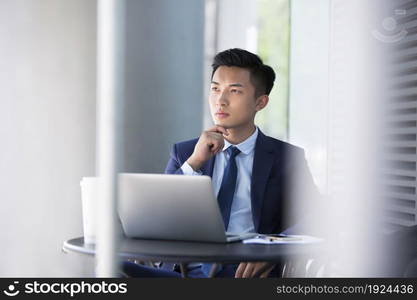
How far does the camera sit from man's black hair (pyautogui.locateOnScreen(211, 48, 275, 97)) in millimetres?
2740

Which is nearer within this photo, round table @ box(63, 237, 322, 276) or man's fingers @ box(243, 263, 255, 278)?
round table @ box(63, 237, 322, 276)

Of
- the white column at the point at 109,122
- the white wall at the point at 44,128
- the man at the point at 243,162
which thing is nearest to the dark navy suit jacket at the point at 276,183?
the man at the point at 243,162

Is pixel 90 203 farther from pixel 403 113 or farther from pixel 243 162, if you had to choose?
pixel 403 113

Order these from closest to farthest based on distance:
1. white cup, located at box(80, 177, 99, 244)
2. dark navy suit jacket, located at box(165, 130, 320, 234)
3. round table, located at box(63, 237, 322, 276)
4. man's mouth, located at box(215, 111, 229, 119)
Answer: round table, located at box(63, 237, 322, 276), white cup, located at box(80, 177, 99, 244), dark navy suit jacket, located at box(165, 130, 320, 234), man's mouth, located at box(215, 111, 229, 119)

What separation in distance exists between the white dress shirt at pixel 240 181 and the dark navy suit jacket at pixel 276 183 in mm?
30

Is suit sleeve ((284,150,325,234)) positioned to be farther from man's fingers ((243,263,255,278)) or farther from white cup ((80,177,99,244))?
white cup ((80,177,99,244))

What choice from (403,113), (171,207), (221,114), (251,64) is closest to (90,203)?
(171,207)

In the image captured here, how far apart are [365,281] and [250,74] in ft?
3.98

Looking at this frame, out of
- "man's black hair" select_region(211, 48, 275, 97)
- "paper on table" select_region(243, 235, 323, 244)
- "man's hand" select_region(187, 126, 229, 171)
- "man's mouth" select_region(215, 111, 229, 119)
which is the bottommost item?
"paper on table" select_region(243, 235, 323, 244)

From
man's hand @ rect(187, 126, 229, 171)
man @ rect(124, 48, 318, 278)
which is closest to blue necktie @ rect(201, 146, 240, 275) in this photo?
man @ rect(124, 48, 318, 278)

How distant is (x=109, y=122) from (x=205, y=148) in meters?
1.20

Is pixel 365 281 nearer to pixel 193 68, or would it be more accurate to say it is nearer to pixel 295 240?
pixel 295 240

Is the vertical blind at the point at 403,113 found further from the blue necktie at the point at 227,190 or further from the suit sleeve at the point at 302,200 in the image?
the blue necktie at the point at 227,190

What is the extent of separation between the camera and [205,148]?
2402mm
